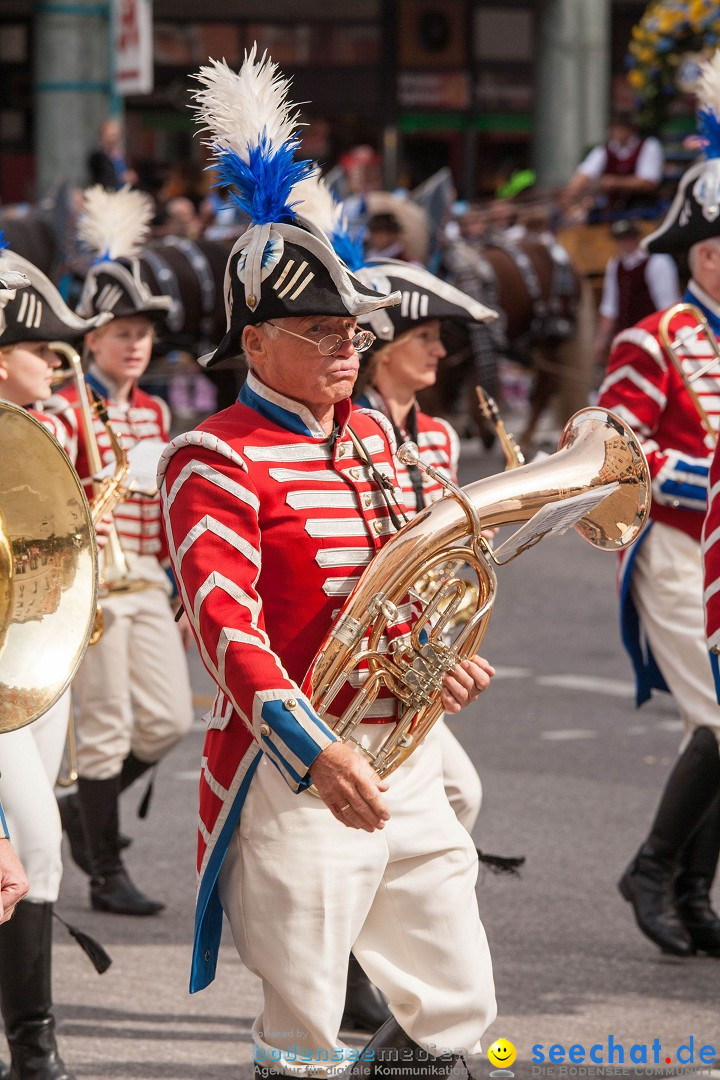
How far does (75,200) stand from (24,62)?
32.4 ft

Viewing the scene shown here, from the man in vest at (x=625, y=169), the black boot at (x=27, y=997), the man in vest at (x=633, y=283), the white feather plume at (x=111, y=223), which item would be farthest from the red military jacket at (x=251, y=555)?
the man in vest at (x=625, y=169)

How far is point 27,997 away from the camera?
4.08 metres

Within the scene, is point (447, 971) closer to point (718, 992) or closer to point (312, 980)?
point (312, 980)

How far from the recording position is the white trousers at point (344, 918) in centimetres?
327

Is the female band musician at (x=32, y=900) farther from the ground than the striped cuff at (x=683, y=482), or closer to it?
closer to it

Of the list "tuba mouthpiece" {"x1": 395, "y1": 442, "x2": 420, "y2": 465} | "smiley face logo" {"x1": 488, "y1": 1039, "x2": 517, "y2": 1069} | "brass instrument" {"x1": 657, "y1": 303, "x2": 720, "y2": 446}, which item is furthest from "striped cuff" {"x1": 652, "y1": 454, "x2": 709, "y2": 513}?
"tuba mouthpiece" {"x1": 395, "y1": 442, "x2": 420, "y2": 465}

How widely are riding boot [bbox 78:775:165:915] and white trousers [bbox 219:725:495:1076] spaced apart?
7.57 ft

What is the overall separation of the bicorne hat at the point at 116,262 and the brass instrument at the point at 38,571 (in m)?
2.54

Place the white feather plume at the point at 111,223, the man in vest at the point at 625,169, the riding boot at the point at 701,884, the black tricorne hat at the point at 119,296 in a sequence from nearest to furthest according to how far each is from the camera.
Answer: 1. the riding boot at the point at 701,884
2. the black tricorne hat at the point at 119,296
3. the white feather plume at the point at 111,223
4. the man in vest at the point at 625,169

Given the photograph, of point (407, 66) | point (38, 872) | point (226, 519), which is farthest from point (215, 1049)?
point (407, 66)

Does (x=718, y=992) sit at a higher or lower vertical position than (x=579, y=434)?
lower

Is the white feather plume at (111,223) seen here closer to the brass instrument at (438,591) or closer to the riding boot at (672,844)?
the riding boot at (672,844)

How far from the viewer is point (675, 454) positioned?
514 cm

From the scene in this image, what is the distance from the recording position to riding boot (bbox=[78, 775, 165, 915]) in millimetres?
5645
